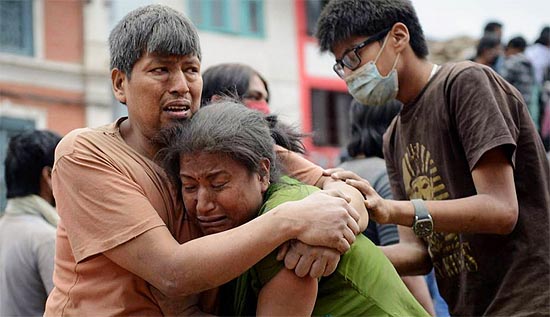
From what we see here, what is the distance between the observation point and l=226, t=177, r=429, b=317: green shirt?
3.20m

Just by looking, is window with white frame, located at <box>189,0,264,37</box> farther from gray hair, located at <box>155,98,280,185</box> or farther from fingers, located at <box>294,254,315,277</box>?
fingers, located at <box>294,254,315,277</box>

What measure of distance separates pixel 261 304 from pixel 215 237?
0.28 meters

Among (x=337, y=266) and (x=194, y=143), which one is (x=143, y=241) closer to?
(x=194, y=143)

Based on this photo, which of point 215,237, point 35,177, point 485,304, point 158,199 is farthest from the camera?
point 35,177

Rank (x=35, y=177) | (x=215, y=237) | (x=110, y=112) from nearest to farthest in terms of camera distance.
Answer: (x=215, y=237) < (x=35, y=177) < (x=110, y=112)

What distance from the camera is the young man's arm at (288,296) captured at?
3.08m

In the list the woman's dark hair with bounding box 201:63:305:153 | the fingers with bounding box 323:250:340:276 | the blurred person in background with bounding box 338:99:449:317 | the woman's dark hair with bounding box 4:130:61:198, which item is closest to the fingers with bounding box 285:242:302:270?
the fingers with bounding box 323:250:340:276

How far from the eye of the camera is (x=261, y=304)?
3.12 meters

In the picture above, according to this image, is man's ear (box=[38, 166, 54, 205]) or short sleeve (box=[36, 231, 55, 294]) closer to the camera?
short sleeve (box=[36, 231, 55, 294])

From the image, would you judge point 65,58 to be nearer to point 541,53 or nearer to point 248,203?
point 541,53

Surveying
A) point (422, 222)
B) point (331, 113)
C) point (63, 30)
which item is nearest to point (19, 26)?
point (63, 30)

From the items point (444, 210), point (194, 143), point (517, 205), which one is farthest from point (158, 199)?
point (517, 205)

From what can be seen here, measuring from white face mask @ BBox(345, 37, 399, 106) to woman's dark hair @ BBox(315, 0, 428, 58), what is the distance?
102 millimetres

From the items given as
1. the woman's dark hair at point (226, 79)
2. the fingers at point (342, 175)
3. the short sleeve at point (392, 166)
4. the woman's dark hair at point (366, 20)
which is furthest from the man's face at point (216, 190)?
the woman's dark hair at point (226, 79)
